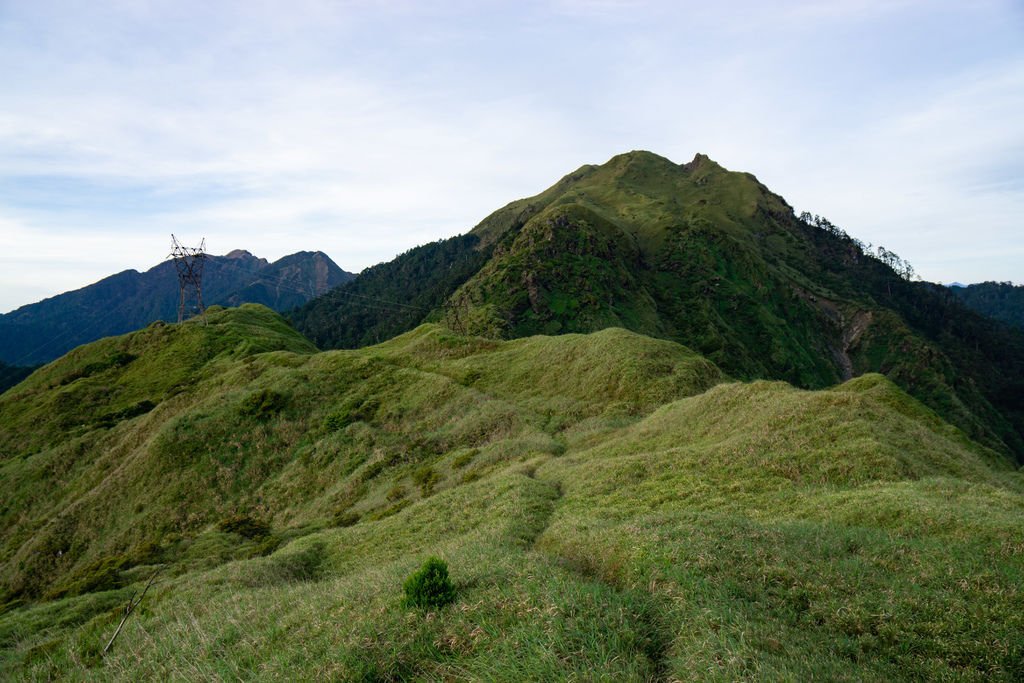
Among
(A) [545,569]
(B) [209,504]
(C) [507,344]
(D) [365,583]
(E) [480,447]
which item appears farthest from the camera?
(C) [507,344]

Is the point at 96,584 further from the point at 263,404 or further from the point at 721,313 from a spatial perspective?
the point at 721,313

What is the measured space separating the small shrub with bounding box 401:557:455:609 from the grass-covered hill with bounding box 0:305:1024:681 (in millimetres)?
226

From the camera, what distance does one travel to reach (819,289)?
18488 cm

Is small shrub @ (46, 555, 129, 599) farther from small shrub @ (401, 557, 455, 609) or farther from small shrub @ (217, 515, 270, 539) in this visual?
small shrub @ (401, 557, 455, 609)

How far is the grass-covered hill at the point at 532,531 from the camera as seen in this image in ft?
26.0

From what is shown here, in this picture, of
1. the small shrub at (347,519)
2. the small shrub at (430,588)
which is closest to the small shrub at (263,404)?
the small shrub at (347,519)

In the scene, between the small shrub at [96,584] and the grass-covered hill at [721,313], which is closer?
the small shrub at [96,584]

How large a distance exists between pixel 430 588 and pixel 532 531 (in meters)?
8.07

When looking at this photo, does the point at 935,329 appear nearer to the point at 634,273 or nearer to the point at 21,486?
the point at 634,273

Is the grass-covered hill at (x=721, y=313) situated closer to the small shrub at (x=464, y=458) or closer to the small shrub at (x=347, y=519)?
the small shrub at (x=464, y=458)

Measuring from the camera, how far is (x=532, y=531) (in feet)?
56.9

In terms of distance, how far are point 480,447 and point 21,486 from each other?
4768 cm

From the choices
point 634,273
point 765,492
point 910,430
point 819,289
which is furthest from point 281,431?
point 819,289

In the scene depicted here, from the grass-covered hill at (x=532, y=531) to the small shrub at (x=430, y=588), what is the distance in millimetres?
226
